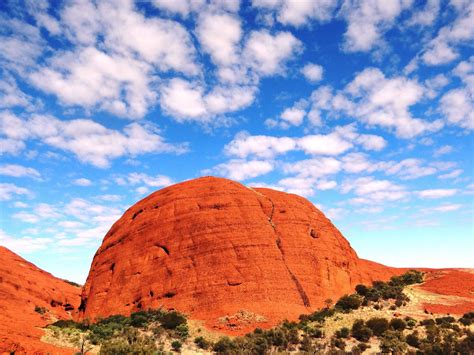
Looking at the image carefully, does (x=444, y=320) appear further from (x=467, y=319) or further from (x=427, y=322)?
(x=467, y=319)

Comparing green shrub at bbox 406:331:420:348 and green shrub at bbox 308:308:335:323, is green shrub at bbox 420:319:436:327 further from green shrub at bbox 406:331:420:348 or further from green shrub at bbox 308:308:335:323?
green shrub at bbox 308:308:335:323

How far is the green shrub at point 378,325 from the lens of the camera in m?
A: 31.0

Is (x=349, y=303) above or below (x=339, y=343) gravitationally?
above

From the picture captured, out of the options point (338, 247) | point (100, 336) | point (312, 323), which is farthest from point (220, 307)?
point (338, 247)

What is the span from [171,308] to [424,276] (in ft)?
141

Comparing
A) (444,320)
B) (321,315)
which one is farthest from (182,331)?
(444,320)

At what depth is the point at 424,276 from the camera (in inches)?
2373

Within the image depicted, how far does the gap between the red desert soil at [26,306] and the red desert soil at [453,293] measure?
117ft

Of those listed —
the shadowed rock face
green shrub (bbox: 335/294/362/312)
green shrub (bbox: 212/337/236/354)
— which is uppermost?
the shadowed rock face

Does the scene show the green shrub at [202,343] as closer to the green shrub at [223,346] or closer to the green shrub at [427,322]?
the green shrub at [223,346]

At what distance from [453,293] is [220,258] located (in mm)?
28394

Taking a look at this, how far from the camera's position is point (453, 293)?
147 feet

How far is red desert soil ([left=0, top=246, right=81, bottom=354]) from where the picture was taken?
25631 millimetres

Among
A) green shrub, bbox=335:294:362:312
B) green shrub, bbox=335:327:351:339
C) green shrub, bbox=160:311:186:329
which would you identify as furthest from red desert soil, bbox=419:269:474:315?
green shrub, bbox=160:311:186:329
